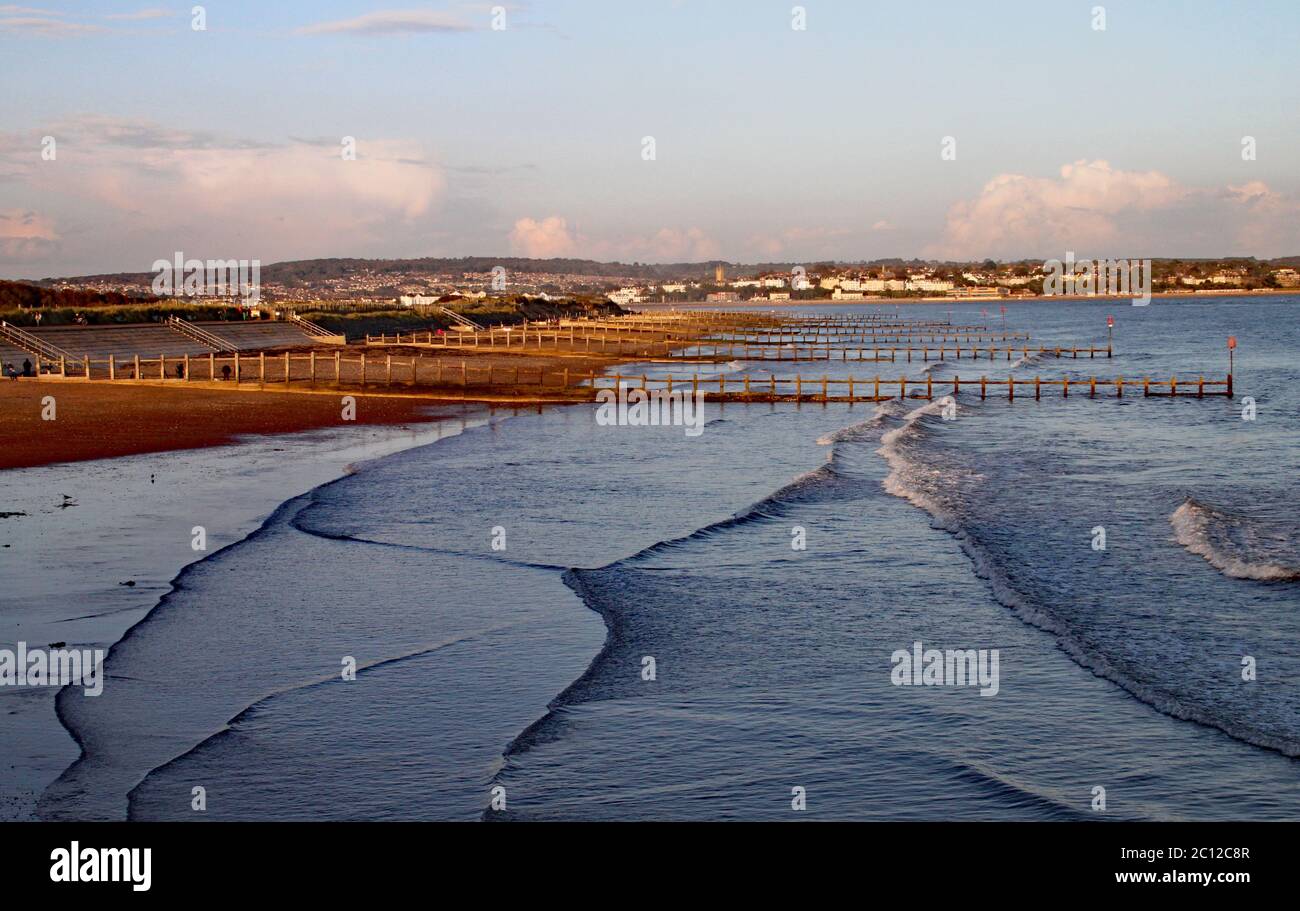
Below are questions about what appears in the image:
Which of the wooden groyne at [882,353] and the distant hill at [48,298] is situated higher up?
the distant hill at [48,298]

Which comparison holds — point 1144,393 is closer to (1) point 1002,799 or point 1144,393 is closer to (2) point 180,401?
(2) point 180,401

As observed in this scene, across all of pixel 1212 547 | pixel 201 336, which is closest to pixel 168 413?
pixel 1212 547

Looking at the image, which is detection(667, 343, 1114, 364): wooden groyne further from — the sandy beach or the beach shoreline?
the beach shoreline

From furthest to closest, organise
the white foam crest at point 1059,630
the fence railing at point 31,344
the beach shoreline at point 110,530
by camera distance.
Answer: the fence railing at point 31,344 < the white foam crest at point 1059,630 < the beach shoreline at point 110,530

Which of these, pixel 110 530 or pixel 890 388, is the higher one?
pixel 890 388

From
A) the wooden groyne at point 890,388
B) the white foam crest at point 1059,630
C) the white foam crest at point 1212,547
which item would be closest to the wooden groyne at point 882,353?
the wooden groyne at point 890,388

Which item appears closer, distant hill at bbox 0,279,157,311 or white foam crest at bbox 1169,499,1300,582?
white foam crest at bbox 1169,499,1300,582

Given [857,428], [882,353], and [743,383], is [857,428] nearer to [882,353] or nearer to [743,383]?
[743,383]

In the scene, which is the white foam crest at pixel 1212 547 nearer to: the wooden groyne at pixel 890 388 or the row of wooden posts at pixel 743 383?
the row of wooden posts at pixel 743 383

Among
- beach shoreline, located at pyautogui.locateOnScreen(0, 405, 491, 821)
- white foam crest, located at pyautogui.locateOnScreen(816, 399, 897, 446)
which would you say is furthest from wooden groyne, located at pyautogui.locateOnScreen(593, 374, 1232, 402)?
beach shoreline, located at pyautogui.locateOnScreen(0, 405, 491, 821)

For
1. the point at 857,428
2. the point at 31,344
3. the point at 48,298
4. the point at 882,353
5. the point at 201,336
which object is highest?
the point at 48,298
